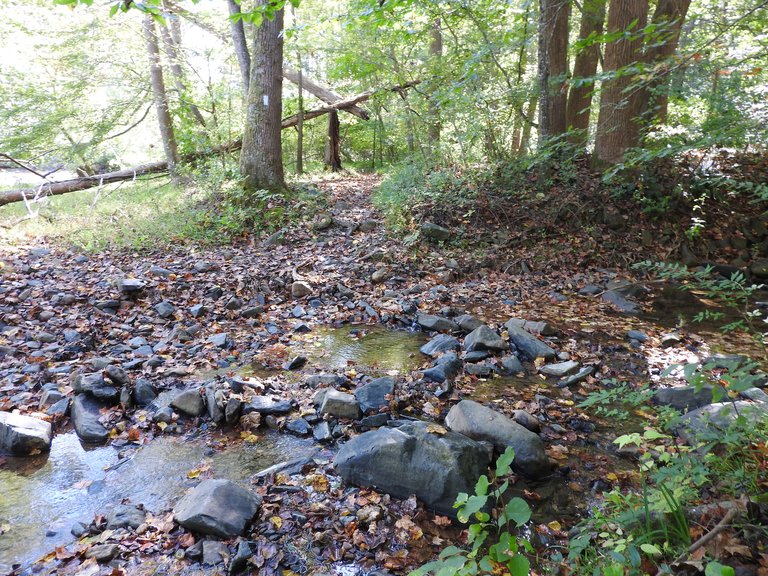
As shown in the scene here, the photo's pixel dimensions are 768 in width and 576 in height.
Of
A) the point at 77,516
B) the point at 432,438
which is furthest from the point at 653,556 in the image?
the point at 77,516

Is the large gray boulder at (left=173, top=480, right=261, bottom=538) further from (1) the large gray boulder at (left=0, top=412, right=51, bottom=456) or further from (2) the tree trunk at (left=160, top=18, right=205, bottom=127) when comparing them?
(2) the tree trunk at (left=160, top=18, right=205, bottom=127)

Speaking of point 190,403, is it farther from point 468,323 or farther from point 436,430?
point 468,323

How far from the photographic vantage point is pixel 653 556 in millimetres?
2115

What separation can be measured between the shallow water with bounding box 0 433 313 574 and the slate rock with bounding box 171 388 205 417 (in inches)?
12.3

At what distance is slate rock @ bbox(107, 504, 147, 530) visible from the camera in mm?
2871

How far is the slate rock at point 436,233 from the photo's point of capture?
868 centimetres

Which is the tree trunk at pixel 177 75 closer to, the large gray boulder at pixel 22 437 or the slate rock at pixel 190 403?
the slate rock at pixel 190 403

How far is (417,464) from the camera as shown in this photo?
315cm

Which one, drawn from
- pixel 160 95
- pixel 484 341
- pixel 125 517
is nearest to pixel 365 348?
pixel 484 341

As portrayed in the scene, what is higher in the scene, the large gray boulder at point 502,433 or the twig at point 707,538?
the twig at point 707,538

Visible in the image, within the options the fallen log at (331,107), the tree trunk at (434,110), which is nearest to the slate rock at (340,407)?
the tree trunk at (434,110)

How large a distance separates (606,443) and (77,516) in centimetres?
388

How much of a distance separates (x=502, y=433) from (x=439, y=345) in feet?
6.35

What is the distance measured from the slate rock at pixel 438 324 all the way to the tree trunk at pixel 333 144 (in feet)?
42.6
